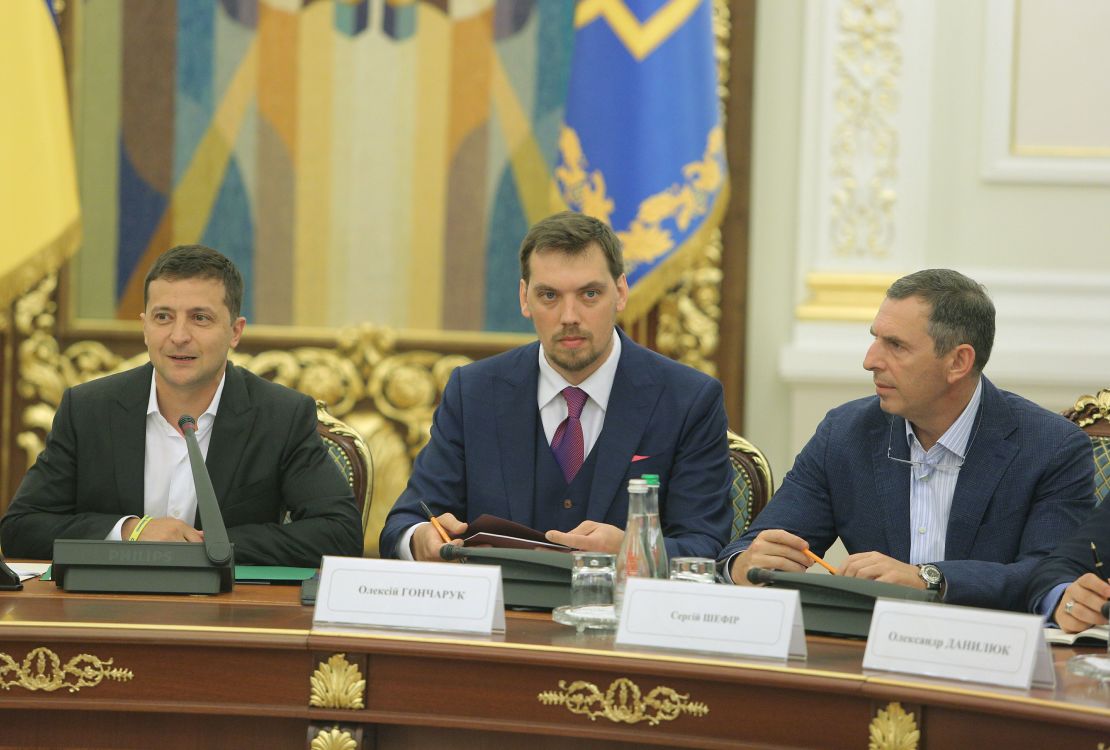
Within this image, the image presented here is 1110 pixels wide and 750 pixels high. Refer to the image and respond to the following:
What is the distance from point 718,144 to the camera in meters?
3.93

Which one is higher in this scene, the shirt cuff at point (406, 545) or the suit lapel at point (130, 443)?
the suit lapel at point (130, 443)

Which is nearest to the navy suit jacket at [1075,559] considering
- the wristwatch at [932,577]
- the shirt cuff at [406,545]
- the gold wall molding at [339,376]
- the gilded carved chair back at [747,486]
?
the wristwatch at [932,577]

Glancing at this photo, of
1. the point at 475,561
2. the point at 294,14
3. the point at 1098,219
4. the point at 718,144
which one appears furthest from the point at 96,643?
the point at 1098,219

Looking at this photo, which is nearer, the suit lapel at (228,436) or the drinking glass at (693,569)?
the drinking glass at (693,569)

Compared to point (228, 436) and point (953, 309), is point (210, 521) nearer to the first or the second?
point (228, 436)

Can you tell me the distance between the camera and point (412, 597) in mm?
1855

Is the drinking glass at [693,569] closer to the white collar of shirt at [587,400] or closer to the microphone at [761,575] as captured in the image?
the microphone at [761,575]

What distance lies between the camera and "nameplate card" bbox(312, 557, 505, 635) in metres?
1.83

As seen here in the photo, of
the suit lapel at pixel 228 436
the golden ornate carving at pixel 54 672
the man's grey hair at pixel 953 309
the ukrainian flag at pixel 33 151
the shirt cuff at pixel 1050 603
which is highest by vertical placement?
the ukrainian flag at pixel 33 151

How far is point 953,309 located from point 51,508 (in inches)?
67.6

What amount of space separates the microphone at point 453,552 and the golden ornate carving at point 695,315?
86.8 inches

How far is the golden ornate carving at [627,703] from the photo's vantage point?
1695 mm

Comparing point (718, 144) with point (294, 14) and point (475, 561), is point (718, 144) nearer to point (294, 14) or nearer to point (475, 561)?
point (294, 14)

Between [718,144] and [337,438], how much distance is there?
5.43 ft
